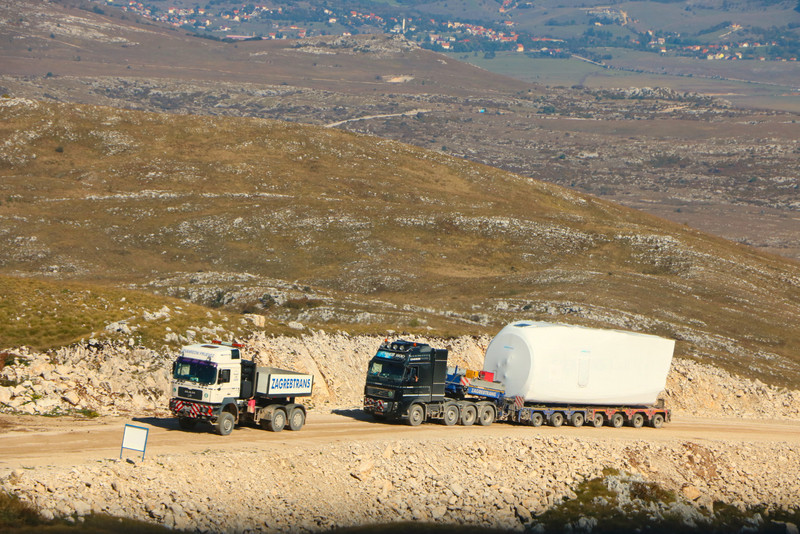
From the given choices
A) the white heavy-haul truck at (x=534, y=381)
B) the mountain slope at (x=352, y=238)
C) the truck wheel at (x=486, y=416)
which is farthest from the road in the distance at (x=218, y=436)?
the mountain slope at (x=352, y=238)

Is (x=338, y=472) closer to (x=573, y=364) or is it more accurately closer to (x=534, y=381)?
(x=534, y=381)

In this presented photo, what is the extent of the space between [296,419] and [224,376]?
14.4 ft

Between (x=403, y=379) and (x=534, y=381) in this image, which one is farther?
(x=534, y=381)

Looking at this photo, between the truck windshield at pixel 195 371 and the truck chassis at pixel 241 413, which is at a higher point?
the truck windshield at pixel 195 371

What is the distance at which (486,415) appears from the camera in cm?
4334

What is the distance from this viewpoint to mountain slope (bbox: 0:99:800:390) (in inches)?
3031

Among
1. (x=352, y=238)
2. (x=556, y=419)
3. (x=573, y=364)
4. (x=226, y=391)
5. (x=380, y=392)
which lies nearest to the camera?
(x=226, y=391)

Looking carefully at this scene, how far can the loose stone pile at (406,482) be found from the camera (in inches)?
1107

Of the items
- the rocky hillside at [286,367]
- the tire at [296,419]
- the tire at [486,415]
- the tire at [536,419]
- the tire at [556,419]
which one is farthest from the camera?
the tire at [556,419]

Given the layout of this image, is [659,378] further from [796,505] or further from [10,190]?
[10,190]

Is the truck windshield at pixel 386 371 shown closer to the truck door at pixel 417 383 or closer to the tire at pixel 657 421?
the truck door at pixel 417 383

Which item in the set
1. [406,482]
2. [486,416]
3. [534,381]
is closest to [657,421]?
[534,381]

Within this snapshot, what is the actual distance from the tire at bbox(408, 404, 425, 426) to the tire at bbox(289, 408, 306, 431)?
522 cm

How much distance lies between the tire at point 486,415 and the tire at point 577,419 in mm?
5031
